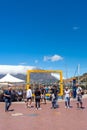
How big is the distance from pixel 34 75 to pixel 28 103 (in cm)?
1407

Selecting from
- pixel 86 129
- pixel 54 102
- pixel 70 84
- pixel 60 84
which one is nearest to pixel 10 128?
pixel 86 129

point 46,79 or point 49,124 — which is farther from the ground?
point 46,79

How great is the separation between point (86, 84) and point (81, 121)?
96.5 feet

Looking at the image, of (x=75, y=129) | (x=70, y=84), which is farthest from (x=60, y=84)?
(x=75, y=129)

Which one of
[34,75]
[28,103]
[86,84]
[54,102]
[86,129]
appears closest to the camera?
[86,129]

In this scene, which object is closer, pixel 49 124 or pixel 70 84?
pixel 49 124

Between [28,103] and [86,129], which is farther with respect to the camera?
[28,103]

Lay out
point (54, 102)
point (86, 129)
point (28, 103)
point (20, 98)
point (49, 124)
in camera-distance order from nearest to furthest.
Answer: point (86, 129), point (49, 124), point (54, 102), point (28, 103), point (20, 98)

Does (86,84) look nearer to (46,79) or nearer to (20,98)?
(46,79)

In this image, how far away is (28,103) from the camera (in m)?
26.2

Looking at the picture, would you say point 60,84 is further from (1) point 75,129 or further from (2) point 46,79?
(1) point 75,129

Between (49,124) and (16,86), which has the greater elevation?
A: (16,86)

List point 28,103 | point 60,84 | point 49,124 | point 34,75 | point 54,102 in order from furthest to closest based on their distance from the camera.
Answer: point 34,75
point 60,84
point 28,103
point 54,102
point 49,124

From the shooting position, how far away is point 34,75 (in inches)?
1581
